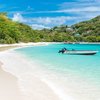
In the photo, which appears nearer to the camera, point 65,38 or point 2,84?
point 2,84

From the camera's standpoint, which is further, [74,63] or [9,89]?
[74,63]

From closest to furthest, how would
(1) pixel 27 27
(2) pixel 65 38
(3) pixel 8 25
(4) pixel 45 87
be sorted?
(4) pixel 45 87, (3) pixel 8 25, (1) pixel 27 27, (2) pixel 65 38

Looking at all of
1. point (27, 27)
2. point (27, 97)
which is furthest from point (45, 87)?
point (27, 27)

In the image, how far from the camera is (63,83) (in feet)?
42.1

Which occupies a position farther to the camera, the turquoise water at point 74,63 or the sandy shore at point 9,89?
the turquoise water at point 74,63

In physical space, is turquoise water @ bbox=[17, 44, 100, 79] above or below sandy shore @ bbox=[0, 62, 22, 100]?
below

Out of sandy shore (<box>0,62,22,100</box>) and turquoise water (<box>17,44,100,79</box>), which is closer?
sandy shore (<box>0,62,22,100</box>)

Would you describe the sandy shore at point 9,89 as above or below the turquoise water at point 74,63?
above

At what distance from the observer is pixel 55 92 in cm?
1059

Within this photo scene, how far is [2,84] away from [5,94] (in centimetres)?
192

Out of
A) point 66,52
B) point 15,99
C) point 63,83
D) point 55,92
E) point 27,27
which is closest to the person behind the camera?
point 15,99

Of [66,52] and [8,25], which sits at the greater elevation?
[8,25]

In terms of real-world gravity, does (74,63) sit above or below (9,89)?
below

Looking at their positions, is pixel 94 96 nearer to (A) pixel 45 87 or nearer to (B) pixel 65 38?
(A) pixel 45 87
